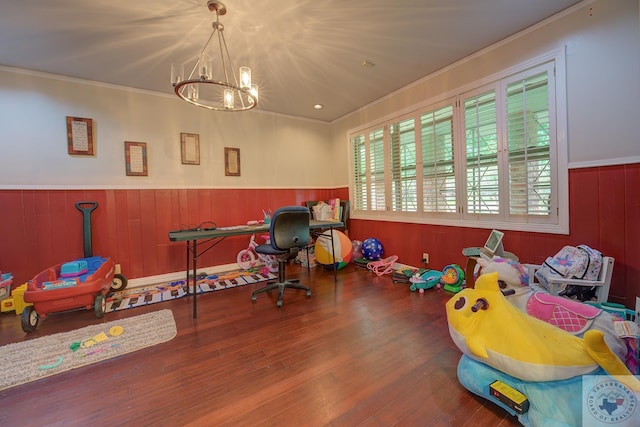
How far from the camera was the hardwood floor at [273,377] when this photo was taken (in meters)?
1.33

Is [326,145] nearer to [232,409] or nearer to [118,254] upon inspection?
[118,254]

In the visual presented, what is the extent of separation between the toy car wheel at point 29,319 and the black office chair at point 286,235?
1.88m

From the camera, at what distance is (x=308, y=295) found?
2895 millimetres

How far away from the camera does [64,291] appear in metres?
2.30

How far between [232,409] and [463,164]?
308 cm

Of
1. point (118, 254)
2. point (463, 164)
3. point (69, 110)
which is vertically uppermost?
point (69, 110)

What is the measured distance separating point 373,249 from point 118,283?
3.41 meters

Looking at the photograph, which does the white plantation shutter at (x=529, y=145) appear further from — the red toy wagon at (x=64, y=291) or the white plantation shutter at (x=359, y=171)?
the red toy wagon at (x=64, y=291)

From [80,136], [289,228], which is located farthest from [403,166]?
[80,136]

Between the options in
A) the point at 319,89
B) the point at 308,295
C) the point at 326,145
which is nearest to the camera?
the point at 308,295

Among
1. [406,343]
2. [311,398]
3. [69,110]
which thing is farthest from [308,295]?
[69,110]

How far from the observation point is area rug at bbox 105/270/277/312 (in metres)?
2.86

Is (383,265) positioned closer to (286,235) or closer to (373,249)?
(373,249)

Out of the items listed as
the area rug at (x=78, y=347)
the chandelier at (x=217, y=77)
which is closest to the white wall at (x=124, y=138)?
the chandelier at (x=217, y=77)
